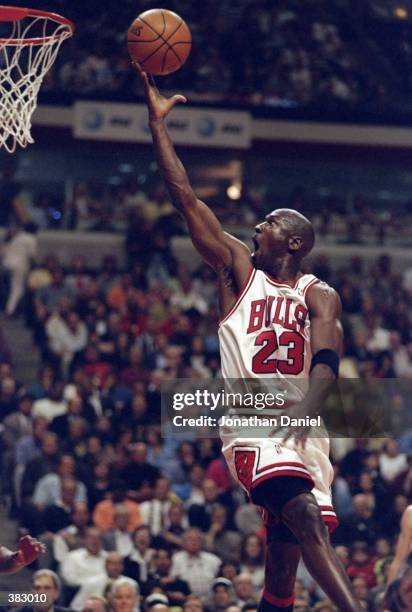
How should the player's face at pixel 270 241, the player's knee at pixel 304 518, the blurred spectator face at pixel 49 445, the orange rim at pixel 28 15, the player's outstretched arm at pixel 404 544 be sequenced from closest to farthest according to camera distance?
1. the player's knee at pixel 304 518
2. the player's face at pixel 270 241
3. the orange rim at pixel 28 15
4. the player's outstretched arm at pixel 404 544
5. the blurred spectator face at pixel 49 445

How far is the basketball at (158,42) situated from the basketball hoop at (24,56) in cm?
116

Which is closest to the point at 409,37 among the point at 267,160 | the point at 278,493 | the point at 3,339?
the point at 267,160

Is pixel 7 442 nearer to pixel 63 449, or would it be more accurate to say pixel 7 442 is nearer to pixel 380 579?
pixel 63 449

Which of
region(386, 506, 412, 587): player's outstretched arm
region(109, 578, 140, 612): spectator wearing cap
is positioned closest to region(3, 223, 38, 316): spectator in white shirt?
region(109, 578, 140, 612): spectator wearing cap

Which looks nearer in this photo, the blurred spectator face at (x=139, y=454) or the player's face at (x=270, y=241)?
the player's face at (x=270, y=241)

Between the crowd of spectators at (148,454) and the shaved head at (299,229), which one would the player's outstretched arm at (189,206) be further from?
the crowd of spectators at (148,454)

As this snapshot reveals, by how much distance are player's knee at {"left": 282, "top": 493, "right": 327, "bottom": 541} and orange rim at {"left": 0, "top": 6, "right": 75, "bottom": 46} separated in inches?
138

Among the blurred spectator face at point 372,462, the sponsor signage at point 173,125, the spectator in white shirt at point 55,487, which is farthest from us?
the sponsor signage at point 173,125

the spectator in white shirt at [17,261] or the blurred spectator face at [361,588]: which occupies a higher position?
the spectator in white shirt at [17,261]

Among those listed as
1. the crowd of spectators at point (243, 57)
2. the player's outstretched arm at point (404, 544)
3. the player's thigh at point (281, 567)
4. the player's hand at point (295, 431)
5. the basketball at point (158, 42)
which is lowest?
the player's thigh at point (281, 567)

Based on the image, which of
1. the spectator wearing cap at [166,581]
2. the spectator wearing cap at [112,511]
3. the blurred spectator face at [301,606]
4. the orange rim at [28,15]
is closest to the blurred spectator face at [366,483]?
the spectator wearing cap at [112,511]

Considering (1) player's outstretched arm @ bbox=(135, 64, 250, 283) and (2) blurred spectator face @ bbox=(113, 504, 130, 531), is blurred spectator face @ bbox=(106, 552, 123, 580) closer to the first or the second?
(2) blurred spectator face @ bbox=(113, 504, 130, 531)

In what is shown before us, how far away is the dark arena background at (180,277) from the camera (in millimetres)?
10539

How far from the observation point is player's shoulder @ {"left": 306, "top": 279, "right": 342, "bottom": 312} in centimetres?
568
